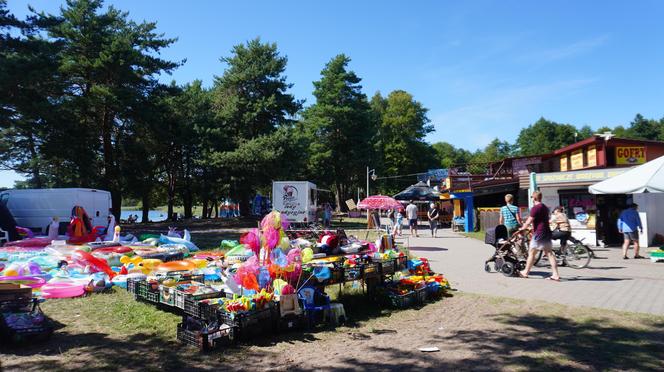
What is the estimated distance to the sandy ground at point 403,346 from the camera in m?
4.61

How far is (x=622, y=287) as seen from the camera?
8469 mm

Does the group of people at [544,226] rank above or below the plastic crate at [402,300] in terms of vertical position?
above

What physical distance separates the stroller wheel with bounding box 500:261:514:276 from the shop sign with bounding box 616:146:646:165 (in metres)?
14.4

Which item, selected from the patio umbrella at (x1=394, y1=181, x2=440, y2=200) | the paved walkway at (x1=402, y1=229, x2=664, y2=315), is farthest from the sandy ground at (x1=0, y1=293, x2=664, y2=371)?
the patio umbrella at (x1=394, y1=181, x2=440, y2=200)

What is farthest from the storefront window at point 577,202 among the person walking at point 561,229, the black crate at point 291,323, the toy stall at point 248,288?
the black crate at point 291,323

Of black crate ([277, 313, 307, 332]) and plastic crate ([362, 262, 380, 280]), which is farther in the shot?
plastic crate ([362, 262, 380, 280])

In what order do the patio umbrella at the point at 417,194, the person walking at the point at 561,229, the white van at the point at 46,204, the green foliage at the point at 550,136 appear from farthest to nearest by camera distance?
1. the green foliage at the point at 550,136
2. the patio umbrella at the point at 417,194
3. the white van at the point at 46,204
4. the person walking at the point at 561,229

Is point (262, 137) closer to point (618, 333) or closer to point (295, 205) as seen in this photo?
point (295, 205)

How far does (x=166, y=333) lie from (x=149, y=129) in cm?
2789

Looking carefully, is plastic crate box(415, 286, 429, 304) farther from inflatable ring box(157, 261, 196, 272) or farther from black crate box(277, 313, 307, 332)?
inflatable ring box(157, 261, 196, 272)

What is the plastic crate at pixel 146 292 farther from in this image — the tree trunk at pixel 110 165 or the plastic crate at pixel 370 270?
the tree trunk at pixel 110 165

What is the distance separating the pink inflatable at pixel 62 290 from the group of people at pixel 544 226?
8.80m

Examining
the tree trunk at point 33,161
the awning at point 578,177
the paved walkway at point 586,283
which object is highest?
the tree trunk at point 33,161

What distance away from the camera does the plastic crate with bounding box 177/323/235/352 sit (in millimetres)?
→ 5023
